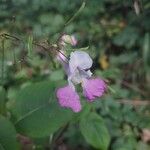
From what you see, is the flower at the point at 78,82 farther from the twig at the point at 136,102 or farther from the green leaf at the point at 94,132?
the twig at the point at 136,102

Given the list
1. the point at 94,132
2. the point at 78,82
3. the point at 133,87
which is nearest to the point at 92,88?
the point at 78,82

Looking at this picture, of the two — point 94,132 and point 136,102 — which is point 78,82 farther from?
point 136,102

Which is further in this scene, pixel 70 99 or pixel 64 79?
pixel 64 79

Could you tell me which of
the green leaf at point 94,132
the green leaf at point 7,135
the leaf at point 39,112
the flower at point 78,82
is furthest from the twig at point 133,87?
the flower at point 78,82

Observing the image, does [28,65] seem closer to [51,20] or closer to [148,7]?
[51,20]

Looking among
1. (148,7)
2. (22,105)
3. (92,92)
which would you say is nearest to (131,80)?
(148,7)

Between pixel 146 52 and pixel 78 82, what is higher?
pixel 78 82
